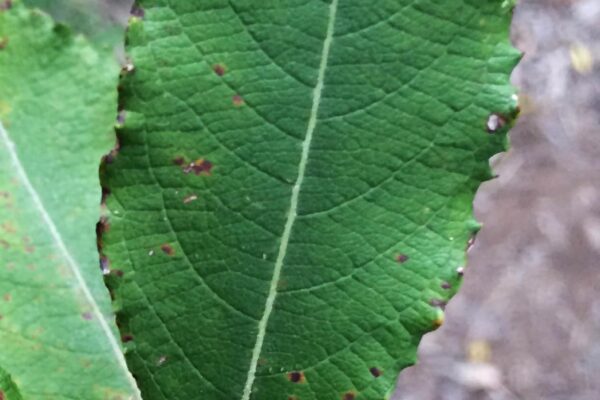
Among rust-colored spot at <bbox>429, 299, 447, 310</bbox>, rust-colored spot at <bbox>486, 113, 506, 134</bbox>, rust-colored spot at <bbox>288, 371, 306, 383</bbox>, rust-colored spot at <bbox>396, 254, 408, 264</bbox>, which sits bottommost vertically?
rust-colored spot at <bbox>288, 371, 306, 383</bbox>

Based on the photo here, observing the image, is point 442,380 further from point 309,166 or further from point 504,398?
point 309,166

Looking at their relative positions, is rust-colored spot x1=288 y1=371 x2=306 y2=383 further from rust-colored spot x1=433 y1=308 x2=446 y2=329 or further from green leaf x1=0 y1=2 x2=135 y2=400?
green leaf x1=0 y1=2 x2=135 y2=400

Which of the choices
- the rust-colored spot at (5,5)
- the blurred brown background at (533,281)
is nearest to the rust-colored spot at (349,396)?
the rust-colored spot at (5,5)

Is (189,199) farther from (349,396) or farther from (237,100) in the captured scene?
(349,396)

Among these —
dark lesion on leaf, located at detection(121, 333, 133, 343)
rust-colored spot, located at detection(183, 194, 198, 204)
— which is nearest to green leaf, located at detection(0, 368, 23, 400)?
dark lesion on leaf, located at detection(121, 333, 133, 343)

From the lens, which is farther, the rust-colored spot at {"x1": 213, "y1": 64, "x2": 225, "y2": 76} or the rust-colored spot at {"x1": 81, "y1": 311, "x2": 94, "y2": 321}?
the rust-colored spot at {"x1": 81, "y1": 311, "x2": 94, "y2": 321}

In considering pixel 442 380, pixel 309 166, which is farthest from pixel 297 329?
pixel 442 380
